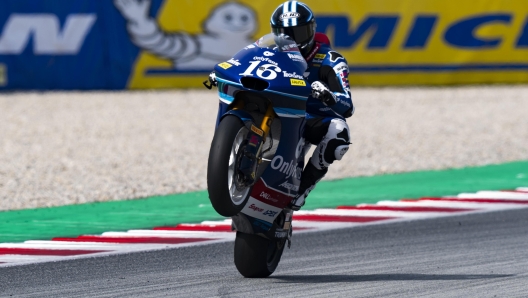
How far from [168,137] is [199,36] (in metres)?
4.53

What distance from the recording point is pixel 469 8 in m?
18.0

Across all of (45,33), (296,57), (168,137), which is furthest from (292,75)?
(45,33)

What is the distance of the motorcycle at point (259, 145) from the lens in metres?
5.01

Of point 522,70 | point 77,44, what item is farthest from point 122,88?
point 522,70

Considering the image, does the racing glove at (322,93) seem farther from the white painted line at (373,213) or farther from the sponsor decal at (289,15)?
the white painted line at (373,213)

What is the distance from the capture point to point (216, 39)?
56.6 ft

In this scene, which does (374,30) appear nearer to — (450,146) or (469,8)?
(469,8)

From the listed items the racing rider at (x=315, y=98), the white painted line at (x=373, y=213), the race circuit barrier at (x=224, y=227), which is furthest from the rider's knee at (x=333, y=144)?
the white painted line at (x=373, y=213)

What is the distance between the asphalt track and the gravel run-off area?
8.82ft

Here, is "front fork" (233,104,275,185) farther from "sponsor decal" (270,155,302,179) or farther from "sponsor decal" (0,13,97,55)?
"sponsor decal" (0,13,97,55)

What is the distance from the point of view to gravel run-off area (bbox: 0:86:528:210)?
9.78 metres

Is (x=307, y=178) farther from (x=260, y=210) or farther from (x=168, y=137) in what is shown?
(x=168, y=137)

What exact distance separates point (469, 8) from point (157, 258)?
13.1 meters

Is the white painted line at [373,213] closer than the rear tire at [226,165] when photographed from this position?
No
